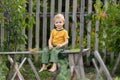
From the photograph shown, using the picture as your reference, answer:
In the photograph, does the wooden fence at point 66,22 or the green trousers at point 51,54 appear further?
the wooden fence at point 66,22

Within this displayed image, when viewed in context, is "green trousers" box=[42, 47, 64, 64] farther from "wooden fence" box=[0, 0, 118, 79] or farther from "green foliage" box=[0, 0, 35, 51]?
"wooden fence" box=[0, 0, 118, 79]

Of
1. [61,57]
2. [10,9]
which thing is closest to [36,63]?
[10,9]

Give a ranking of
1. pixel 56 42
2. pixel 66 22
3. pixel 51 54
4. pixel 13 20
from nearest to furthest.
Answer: pixel 51 54, pixel 56 42, pixel 13 20, pixel 66 22

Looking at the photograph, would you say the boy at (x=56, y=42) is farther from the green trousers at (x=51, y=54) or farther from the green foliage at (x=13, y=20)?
the green foliage at (x=13, y=20)

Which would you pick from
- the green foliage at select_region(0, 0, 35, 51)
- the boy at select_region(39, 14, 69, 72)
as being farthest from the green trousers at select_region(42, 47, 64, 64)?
the green foliage at select_region(0, 0, 35, 51)

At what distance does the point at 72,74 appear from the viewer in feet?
17.8

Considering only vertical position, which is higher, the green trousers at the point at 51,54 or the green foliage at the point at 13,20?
the green foliage at the point at 13,20

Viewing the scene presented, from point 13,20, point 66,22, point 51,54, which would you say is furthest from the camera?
point 66,22

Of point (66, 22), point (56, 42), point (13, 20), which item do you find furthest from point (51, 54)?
point (66, 22)

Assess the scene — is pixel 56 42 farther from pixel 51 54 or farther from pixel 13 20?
pixel 13 20

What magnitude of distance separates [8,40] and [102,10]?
5.47 feet

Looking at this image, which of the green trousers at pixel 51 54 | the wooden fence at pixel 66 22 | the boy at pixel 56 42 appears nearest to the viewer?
the green trousers at pixel 51 54

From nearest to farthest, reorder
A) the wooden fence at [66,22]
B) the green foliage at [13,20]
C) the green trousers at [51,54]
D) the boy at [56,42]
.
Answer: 1. the green trousers at [51,54]
2. the boy at [56,42]
3. the green foliage at [13,20]
4. the wooden fence at [66,22]

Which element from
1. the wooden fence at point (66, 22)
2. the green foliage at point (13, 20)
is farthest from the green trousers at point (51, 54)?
the wooden fence at point (66, 22)
